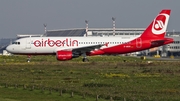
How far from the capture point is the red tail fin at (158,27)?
7631cm

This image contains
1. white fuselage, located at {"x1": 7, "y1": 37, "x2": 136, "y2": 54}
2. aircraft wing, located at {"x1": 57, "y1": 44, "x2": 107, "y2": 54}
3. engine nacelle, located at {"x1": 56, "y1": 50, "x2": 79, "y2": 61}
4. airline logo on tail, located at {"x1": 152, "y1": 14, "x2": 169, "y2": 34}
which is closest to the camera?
engine nacelle, located at {"x1": 56, "y1": 50, "x2": 79, "y2": 61}

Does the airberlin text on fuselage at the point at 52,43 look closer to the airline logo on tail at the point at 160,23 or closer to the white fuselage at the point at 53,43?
the white fuselage at the point at 53,43

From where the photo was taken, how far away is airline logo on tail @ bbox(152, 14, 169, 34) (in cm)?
7650

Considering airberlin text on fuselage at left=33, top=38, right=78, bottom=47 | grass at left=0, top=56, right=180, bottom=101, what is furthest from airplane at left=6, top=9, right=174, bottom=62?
grass at left=0, top=56, right=180, bottom=101

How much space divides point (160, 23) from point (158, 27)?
0.68m

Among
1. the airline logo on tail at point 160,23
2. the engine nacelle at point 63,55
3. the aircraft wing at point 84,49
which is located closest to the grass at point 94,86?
the engine nacelle at point 63,55

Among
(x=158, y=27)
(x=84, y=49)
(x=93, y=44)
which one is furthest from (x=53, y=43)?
(x=158, y=27)

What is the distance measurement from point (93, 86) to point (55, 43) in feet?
117

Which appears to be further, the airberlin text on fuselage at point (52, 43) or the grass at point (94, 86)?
the airberlin text on fuselage at point (52, 43)

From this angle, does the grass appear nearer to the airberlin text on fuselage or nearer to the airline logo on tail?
the airberlin text on fuselage

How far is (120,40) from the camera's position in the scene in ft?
249

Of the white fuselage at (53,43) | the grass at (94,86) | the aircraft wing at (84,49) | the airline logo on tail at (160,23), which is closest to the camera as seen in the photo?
the grass at (94,86)

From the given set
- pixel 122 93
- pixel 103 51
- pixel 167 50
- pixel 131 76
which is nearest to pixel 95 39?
pixel 103 51

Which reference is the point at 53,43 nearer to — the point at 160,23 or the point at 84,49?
the point at 84,49
